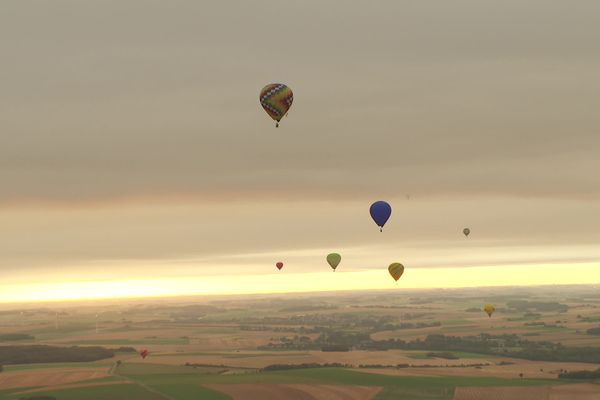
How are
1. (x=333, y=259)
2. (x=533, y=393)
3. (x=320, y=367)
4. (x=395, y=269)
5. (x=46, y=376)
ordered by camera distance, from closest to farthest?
(x=533, y=393) → (x=333, y=259) → (x=395, y=269) → (x=46, y=376) → (x=320, y=367)

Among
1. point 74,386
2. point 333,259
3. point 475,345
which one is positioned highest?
point 475,345

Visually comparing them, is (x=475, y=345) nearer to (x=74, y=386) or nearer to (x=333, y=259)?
(x=333, y=259)

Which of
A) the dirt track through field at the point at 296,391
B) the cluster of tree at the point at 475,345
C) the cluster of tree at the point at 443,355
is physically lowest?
the dirt track through field at the point at 296,391

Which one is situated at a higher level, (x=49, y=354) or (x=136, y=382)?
(x=49, y=354)

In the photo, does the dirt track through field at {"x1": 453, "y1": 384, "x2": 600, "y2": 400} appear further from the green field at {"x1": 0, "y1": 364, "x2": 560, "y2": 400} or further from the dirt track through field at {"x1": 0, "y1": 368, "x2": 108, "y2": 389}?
the dirt track through field at {"x1": 0, "y1": 368, "x2": 108, "y2": 389}

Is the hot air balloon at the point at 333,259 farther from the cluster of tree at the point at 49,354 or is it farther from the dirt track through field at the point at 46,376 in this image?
the cluster of tree at the point at 49,354

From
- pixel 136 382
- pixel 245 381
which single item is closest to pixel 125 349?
pixel 136 382

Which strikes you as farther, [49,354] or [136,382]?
[49,354]

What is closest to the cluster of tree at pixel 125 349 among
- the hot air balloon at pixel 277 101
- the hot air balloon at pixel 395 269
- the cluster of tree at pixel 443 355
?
the cluster of tree at pixel 443 355
